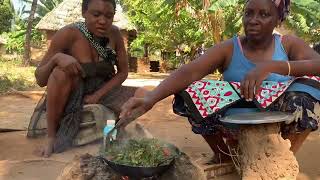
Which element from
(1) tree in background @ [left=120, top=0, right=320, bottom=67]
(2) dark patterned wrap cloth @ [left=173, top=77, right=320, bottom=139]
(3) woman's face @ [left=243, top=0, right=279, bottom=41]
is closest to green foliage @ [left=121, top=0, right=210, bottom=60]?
(1) tree in background @ [left=120, top=0, right=320, bottom=67]

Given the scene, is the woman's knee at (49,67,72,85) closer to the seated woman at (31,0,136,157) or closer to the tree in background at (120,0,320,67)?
the seated woman at (31,0,136,157)

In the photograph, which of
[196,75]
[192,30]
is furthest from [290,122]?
[192,30]

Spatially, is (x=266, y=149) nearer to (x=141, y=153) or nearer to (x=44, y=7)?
(x=141, y=153)

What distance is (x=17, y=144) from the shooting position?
3602 mm

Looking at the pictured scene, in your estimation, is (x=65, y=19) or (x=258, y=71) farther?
(x=65, y=19)

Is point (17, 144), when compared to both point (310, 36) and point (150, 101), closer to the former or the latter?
point (150, 101)

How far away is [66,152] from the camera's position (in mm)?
3238

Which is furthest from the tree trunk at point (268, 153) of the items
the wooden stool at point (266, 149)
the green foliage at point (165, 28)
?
the green foliage at point (165, 28)

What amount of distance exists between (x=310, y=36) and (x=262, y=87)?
1443 cm

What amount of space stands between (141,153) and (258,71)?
783 mm

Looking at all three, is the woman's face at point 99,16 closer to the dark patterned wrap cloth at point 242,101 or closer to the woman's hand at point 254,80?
the dark patterned wrap cloth at point 242,101

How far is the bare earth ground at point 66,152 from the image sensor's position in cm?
268

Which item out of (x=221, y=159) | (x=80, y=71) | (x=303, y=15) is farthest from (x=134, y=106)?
(x=303, y=15)

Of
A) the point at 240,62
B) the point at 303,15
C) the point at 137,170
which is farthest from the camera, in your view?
the point at 303,15
